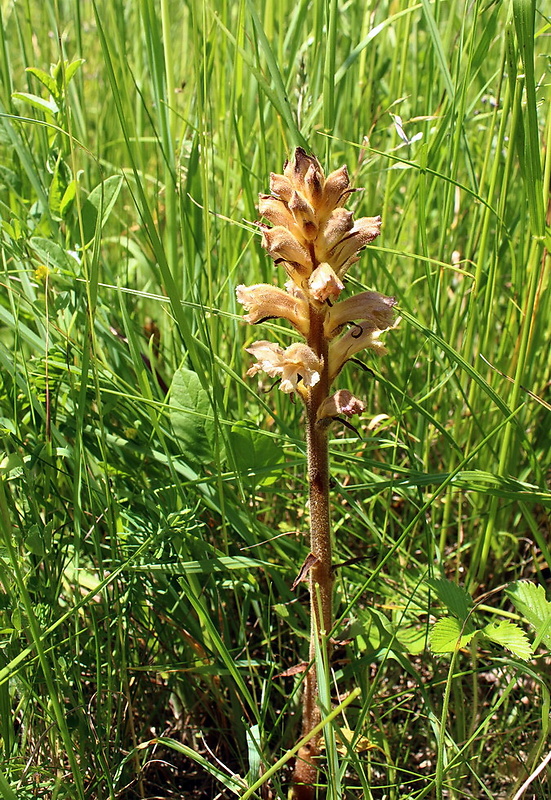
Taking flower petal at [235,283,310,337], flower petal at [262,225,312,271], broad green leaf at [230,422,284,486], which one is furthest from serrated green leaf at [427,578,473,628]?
flower petal at [262,225,312,271]

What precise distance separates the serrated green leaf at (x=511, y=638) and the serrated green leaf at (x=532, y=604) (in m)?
0.04

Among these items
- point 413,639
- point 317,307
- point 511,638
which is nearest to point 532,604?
point 511,638

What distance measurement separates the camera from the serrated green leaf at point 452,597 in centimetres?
145

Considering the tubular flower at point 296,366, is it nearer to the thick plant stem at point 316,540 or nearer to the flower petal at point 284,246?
the thick plant stem at point 316,540

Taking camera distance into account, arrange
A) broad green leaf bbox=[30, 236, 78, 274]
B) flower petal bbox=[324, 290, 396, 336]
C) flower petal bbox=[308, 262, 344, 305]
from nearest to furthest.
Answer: flower petal bbox=[308, 262, 344, 305] → flower petal bbox=[324, 290, 396, 336] → broad green leaf bbox=[30, 236, 78, 274]

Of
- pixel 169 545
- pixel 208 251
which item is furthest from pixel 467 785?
pixel 208 251

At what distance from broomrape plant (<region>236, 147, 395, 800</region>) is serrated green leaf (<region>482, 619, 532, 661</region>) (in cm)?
31

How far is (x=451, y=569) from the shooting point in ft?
6.80

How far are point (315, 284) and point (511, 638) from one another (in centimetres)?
76

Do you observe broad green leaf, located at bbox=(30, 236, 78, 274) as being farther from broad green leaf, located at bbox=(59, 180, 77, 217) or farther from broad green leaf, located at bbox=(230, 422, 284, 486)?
broad green leaf, located at bbox=(230, 422, 284, 486)

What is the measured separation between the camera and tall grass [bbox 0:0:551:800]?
1466 mm

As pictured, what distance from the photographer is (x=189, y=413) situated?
171 cm

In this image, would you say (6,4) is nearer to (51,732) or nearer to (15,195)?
(15,195)

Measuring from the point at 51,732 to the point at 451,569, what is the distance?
1.13 metres
